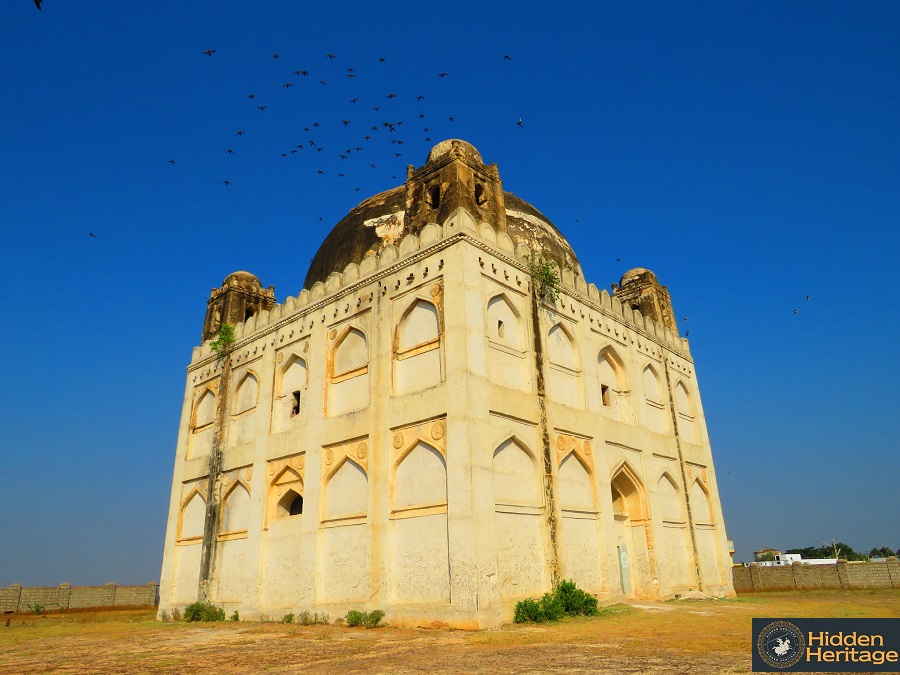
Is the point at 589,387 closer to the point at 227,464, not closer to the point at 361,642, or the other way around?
the point at 361,642

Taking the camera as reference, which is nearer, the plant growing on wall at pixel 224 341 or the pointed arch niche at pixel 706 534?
the pointed arch niche at pixel 706 534

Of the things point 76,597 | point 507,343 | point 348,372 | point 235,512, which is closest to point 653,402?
point 507,343

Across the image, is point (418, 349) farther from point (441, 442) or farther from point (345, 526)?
point (345, 526)

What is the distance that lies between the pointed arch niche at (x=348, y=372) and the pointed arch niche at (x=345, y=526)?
3.61 ft

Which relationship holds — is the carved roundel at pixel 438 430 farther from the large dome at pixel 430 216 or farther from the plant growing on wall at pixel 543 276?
the large dome at pixel 430 216

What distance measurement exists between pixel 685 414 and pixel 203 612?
17150 mm

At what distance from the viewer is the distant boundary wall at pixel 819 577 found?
23.2m

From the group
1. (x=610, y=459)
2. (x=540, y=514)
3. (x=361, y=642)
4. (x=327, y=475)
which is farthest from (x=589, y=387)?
(x=361, y=642)

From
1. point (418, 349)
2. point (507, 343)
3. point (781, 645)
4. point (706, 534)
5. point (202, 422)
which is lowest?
point (781, 645)

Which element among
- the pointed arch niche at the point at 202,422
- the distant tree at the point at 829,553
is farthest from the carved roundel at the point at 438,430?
the distant tree at the point at 829,553

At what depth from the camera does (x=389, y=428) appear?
1369cm

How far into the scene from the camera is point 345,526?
14.1 meters

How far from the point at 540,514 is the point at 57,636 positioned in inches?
459

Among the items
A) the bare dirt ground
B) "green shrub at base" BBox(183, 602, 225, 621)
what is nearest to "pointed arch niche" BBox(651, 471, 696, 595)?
the bare dirt ground
